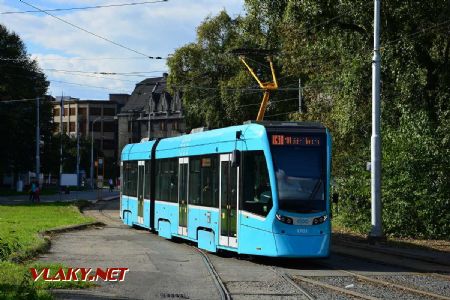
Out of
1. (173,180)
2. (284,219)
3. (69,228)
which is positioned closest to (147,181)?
(69,228)

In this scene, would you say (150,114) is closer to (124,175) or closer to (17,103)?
(17,103)

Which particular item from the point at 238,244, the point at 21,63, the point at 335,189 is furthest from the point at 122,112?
the point at 238,244

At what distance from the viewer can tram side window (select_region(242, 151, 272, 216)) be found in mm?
15938

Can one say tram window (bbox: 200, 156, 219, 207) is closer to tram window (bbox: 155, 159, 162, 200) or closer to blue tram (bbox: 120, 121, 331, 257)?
blue tram (bbox: 120, 121, 331, 257)

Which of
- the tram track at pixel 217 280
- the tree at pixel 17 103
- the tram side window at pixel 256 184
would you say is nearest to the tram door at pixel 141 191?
the tram track at pixel 217 280

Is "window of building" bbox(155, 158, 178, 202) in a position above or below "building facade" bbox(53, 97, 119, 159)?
below

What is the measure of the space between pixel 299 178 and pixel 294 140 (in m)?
0.88

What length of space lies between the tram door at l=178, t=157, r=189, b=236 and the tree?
158ft

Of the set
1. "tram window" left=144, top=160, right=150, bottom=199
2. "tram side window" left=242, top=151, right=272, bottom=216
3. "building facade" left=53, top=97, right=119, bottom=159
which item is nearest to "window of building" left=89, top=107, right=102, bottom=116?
"building facade" left=53, top=97, right=119, bottom=159

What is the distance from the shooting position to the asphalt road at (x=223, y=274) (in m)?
11.7

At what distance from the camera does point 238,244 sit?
16.8 meters

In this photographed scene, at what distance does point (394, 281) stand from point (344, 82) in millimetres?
14472

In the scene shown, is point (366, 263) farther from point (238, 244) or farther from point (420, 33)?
point (420, 33)

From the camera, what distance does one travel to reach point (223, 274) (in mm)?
14391
